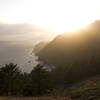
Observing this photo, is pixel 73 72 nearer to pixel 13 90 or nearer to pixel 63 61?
pixel 13 90

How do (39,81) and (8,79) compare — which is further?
(39,81)

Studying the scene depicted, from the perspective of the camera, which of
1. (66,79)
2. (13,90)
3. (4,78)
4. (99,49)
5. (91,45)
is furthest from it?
(91,45)

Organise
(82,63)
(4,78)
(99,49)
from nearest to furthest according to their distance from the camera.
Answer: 1. (4,78)
2. (82,63)
3. (99,49)

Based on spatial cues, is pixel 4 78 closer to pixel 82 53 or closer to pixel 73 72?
pixel 73 72

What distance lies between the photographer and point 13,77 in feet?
163

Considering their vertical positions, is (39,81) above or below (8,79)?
below

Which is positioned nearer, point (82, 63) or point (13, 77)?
point (13, 77)

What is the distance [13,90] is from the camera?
52.8 metres

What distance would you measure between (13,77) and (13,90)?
5.14 metres

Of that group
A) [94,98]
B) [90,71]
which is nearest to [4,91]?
[94,98]

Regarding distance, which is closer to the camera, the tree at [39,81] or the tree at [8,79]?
the tree at [8,79]

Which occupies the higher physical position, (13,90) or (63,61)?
(63,61)

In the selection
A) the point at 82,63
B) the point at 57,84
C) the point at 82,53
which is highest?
the point at 82,53

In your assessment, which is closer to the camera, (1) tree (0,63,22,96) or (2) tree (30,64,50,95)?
(1) tree (0,63,22,96)
